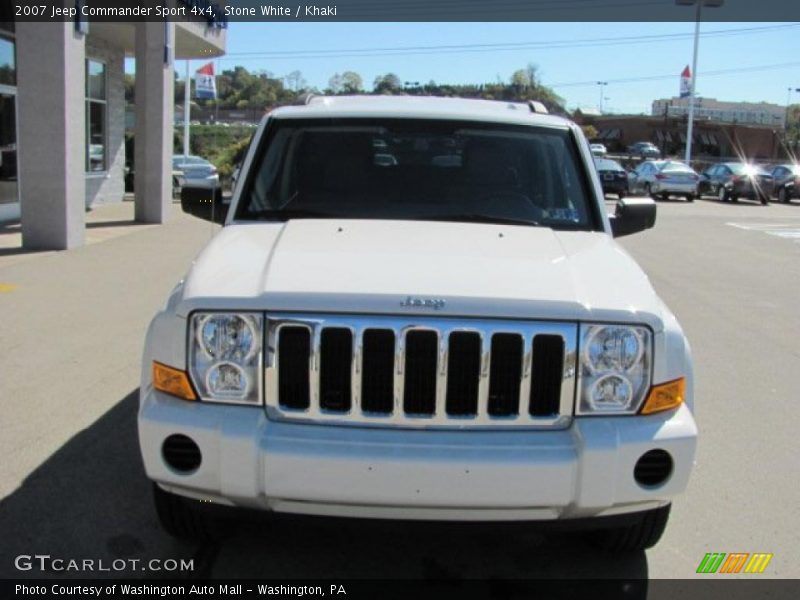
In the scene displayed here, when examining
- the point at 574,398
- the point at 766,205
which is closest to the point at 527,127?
the point at 574,398

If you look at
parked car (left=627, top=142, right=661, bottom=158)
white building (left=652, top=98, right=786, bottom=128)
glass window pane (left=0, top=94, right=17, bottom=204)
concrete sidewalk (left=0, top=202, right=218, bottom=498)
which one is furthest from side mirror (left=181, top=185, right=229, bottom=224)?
white building (left=652, top=98, right=786, bottom=128)

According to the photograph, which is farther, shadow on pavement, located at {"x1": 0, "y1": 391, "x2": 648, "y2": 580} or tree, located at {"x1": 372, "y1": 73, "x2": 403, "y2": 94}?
tree, located at {"x1": 372, "y1": 73, "x2": 403, "y2": 94}

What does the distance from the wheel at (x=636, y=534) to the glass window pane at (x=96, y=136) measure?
62.7ft

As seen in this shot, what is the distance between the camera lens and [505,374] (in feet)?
10.00

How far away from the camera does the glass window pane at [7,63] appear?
1545 cm

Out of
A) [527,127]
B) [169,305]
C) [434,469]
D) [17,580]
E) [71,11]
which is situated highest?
[71,11]

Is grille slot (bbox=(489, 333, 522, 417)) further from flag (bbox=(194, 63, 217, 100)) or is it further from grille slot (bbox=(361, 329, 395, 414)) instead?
flag (bbox=(194, 63, 217, 100))

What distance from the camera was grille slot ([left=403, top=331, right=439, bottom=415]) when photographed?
301 centimetres

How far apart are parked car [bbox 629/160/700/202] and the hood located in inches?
1199

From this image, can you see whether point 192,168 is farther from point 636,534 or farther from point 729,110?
point 729,110

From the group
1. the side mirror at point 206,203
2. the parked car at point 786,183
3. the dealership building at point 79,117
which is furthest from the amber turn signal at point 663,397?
the parked car at point 786,183

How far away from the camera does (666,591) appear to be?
3.41 m

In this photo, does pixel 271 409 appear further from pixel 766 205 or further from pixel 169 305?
pixel 766 205

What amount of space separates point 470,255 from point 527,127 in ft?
4.80
